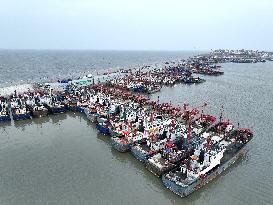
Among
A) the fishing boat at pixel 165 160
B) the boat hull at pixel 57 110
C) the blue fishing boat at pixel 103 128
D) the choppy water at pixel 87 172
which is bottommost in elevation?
the choppy water at pixel 87 172

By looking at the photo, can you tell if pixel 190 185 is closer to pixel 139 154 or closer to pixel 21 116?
pixel 139 154

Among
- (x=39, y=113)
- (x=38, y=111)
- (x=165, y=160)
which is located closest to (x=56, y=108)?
(x=39, y=113)

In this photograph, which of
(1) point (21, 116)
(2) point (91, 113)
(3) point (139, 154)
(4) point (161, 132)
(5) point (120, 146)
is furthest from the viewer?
(2) point (91, 113)

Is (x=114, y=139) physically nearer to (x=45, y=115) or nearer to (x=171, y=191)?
(x=171, y=191)

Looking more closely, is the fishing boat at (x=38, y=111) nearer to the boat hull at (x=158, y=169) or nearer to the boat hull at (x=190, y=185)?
the boat hull at (x=158, y=169)

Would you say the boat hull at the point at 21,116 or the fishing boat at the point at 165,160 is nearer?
the fishing boat at the point at 165,160

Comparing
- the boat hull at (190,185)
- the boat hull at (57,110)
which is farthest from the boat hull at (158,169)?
the boat hull at (57,110)

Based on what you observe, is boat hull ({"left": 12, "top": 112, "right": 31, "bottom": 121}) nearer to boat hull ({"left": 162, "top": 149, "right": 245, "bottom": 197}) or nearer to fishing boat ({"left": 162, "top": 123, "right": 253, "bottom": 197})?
fishing boat ({"left": 162, "top": 123, "right": 253, "bottom": 197})

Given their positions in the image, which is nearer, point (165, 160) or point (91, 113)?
point (165, 160)
